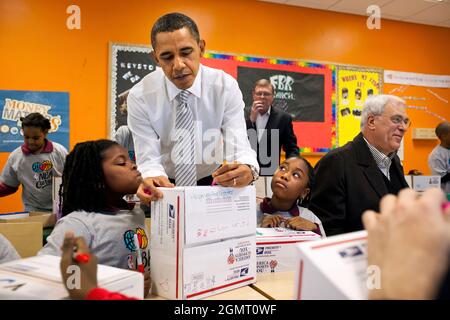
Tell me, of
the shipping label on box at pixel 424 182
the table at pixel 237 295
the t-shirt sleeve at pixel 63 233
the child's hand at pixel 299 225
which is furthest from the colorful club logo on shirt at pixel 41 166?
the shipping label on box at pixel 424 182

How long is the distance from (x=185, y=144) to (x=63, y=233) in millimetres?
634

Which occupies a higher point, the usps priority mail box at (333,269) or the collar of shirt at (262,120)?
the collar of shirt at (262,120)

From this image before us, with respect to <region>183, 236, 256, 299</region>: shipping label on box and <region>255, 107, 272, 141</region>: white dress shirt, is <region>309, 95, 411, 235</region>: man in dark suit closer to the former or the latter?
<region>183, 236, 256, 299</region>: shipping label on box

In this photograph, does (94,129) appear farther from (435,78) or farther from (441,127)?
(435,78)

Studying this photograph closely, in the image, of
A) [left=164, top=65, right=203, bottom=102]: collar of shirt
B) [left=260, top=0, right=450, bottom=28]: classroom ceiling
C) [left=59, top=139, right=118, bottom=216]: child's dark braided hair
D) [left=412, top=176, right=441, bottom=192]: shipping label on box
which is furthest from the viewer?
[left=260, top=0, right=450, bottom=28]: classroom ceiling

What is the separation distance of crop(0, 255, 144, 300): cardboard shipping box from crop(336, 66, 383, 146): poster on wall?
3.78 m

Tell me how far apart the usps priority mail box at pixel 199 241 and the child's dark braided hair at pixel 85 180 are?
33cm

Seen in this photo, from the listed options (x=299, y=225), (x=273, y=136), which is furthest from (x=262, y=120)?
(x=299, y=225)


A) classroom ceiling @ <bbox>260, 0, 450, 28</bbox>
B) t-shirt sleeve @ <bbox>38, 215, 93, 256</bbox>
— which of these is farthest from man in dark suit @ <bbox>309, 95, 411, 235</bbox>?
classroom ceiling @ <bbox>260, 0, 450, 28</bbox>

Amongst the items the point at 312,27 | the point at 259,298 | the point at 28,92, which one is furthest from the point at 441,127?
the point at 28,92

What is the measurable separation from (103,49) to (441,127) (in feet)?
11.5

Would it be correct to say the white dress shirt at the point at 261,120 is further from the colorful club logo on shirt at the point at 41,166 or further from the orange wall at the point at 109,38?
the colorful club logo on shirt at the point at 41,166

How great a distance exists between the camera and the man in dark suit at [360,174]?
1735mm

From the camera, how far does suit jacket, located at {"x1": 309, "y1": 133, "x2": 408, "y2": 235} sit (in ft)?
5.66
